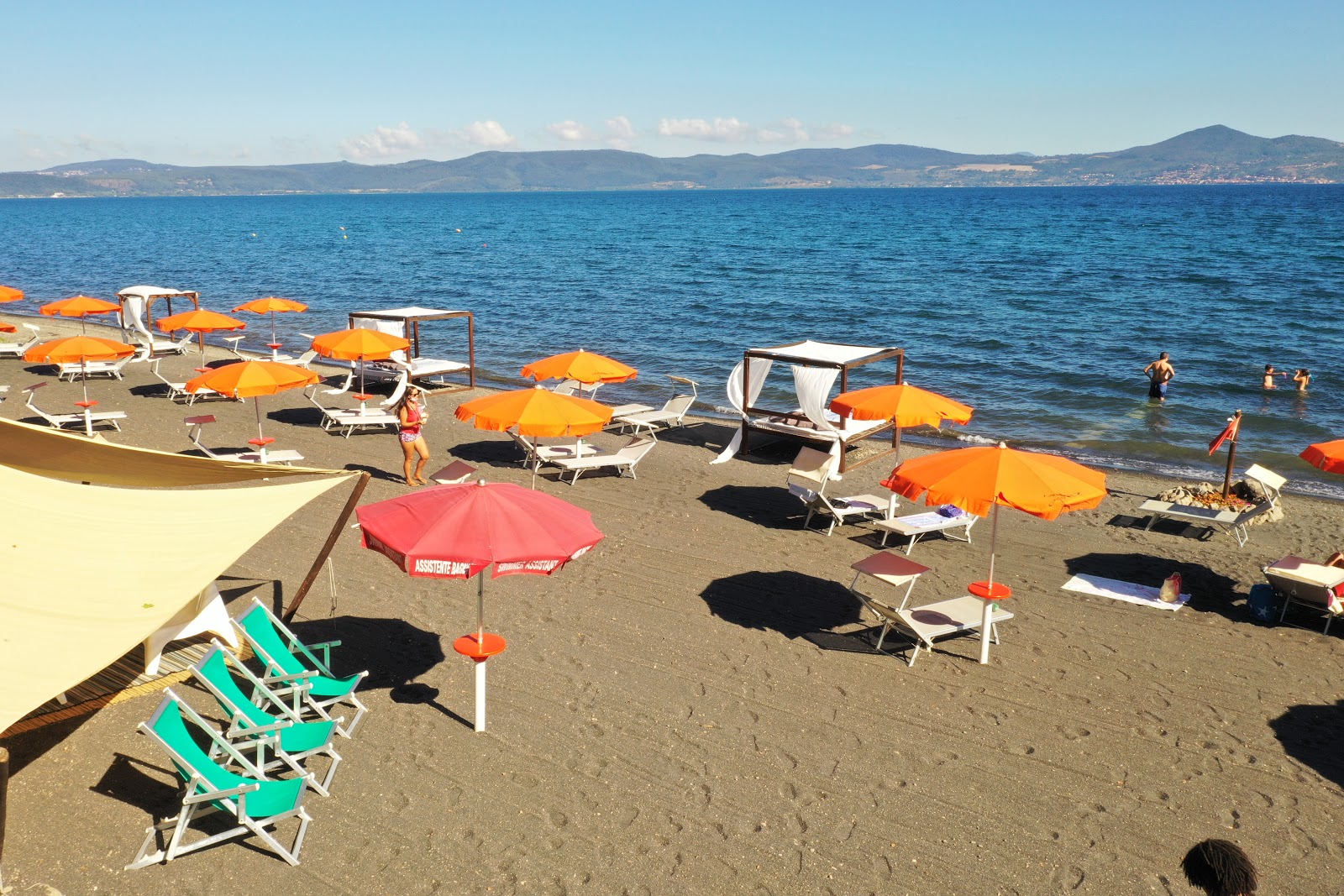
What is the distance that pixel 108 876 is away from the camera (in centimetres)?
572

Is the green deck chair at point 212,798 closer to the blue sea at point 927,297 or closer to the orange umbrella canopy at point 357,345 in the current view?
the orange umbrella canopy at point 357,345

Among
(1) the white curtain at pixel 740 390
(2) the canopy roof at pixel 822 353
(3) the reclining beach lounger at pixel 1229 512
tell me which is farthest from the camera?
(1) the white curtain at pixel 740 390

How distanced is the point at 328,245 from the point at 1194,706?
84069 millimetres

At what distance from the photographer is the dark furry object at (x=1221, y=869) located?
9.16ft

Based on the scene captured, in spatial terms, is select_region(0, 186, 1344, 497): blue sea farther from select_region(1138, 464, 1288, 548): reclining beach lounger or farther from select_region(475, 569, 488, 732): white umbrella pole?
select_region(475, 569, 488, 732): white umbrella pole

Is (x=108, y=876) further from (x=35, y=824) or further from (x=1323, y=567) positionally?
(x=1323, y=567)

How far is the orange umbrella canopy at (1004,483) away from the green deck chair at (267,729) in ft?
16.7

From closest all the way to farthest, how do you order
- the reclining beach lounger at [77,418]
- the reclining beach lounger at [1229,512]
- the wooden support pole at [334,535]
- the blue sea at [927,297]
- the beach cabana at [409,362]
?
the wooden support pole at [334,535]
the reclining beach lounger at [1229,512]
the reclining beach lounger at [77,418]
the beach cabana at [409,362]
the blue sea at [927,297]

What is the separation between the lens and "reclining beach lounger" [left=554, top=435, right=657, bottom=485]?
14508 mm

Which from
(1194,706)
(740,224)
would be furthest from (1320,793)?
(740,224)

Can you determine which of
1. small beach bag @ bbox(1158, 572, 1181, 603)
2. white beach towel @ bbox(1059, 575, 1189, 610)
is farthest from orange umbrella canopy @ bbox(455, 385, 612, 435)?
small beach bag @ bbox(1158, 572, 1181, 603)

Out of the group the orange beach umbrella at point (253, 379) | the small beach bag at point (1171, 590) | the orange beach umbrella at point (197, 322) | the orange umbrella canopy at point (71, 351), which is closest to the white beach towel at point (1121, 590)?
the small beach bag at point (1171, 590)

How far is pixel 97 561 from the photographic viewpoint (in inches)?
262

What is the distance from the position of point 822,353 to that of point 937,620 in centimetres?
757
